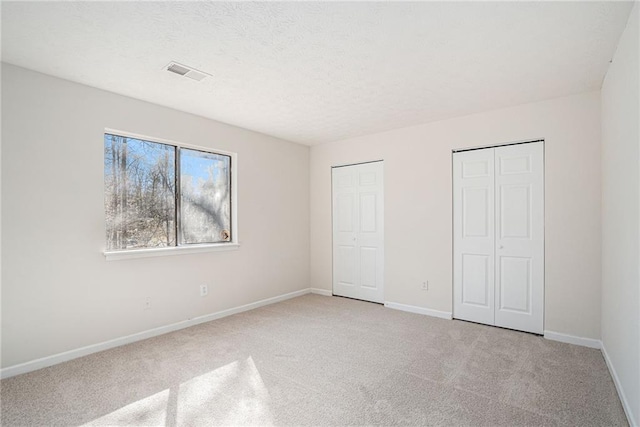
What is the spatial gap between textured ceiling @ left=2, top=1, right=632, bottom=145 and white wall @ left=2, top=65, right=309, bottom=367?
0.24 m

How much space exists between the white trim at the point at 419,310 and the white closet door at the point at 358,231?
238 millimetres

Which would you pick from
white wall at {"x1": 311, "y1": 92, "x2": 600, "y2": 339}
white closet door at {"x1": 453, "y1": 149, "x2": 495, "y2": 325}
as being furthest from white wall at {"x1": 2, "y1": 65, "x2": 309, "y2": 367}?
white closet door at {"x1": 453, "y1": 149, "x2": 495, "y2": 325}

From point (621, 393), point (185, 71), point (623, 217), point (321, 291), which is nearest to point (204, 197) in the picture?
point (185, 71)

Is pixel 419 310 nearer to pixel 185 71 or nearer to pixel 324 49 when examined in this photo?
pixel 324 49

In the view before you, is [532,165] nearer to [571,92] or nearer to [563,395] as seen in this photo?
[571,92]

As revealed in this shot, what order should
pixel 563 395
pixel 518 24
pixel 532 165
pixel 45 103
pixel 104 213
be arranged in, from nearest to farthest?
pixel 518 24
pixel 563 395
pixel 45 103
pixel 104 213
pixel 532 165

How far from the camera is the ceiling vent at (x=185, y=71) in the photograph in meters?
2.59

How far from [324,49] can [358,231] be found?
304cm

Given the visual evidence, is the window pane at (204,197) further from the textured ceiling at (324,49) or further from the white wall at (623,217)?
the white wall at (623,217)

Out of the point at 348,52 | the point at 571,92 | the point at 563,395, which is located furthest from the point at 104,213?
the point at 571,92

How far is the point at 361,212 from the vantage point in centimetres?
491

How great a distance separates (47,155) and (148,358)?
1.95 m

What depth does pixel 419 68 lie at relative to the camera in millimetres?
2658

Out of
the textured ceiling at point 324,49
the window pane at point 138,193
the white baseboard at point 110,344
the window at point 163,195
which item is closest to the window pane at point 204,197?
the window at point 163,195
